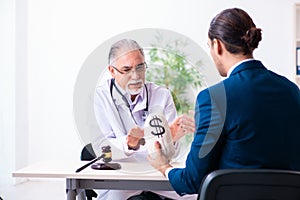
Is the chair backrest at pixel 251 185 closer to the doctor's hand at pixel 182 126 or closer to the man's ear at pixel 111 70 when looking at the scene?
the doctor's hand at pixel 182 126

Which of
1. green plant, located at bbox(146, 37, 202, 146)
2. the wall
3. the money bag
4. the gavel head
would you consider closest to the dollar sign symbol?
the money bag

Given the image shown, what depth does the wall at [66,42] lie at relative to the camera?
3922 mm

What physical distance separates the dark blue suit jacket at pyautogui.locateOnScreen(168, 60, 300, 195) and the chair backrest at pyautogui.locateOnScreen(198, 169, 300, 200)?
107 millimetres

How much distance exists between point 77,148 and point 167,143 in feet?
9.78

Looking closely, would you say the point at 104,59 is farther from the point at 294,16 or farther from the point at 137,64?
the point at 294,16

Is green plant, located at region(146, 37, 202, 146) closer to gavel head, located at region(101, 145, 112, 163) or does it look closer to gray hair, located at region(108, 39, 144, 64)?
gray hair, located at region(108, 39, 144, 64)

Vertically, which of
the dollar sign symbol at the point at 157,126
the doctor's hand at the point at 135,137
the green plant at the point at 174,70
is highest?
the green plant at the point at 174,70

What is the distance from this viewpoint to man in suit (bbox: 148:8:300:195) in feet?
3.68

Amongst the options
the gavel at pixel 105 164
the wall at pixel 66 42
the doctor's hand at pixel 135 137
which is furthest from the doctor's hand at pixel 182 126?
the wall at pixel 66 42

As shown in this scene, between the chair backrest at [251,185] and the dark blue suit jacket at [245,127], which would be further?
the dark blue suit jacket at [245,127]

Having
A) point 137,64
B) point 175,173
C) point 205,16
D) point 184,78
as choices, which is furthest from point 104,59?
point 205,16

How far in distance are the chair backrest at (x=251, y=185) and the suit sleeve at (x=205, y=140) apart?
0.10 metres

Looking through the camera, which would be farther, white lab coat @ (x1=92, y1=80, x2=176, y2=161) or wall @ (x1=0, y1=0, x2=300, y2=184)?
wall @ (x1=0, y1=0, x2=300, y2=184)

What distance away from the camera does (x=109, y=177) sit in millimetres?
1604
